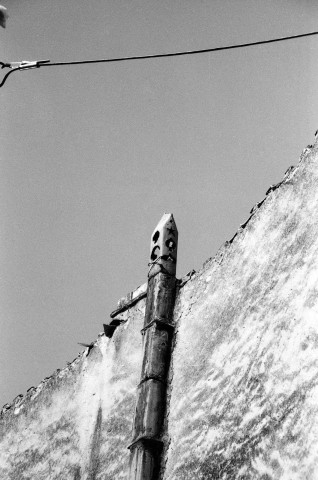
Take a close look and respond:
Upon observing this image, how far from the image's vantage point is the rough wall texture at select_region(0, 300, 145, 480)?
787cm

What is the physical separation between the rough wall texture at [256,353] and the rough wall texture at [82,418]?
68cm

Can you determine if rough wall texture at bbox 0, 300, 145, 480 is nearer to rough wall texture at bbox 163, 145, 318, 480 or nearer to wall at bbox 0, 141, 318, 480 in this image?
wall at bbox 0, 141, 318, 480

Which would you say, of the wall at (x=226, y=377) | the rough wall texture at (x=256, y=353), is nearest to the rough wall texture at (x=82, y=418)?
the wall at (x=226, y=377)

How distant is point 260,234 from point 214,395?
4.43 ft

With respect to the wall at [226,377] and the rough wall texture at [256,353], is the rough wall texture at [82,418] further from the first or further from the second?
the rough wall texture at [256,353]

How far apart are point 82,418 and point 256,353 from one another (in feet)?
8.59

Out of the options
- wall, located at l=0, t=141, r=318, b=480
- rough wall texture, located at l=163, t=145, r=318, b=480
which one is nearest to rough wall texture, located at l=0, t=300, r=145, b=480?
wall, located at l=0, t=141, r=318, b=480

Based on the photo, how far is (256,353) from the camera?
6.44 meters

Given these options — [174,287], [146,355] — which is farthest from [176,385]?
[174,287]

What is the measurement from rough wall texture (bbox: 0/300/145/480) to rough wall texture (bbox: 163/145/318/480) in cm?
68

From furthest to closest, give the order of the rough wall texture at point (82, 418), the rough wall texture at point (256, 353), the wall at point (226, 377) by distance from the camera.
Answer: the rough wall texture at point (82, 418) < the wall at point (226, 377) < the rough wall texture at point (256, 353)

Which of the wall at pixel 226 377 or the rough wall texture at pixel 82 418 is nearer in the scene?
the wall at pixel 226 377

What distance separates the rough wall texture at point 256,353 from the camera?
5.77 meters

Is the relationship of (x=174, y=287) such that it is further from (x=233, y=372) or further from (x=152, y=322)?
(x=233, y=372)
